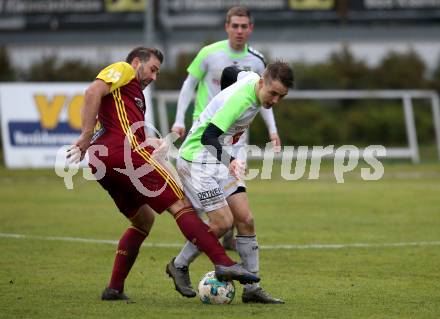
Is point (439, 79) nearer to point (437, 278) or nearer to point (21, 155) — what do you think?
point (21, 155)

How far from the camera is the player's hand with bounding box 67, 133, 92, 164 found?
806cm

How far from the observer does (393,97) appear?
29.3 m

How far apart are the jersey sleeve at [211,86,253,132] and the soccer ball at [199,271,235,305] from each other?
1286 millimetres

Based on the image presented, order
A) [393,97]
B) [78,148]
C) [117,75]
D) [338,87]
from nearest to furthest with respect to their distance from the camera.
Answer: [78,148] < [117,75] < [393,97] < [338,87]

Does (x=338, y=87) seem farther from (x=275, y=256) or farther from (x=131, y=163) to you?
(x=131, y=163)

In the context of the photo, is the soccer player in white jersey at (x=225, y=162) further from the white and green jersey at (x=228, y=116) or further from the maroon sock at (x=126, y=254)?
the maroon sock at (x=126, y=254)

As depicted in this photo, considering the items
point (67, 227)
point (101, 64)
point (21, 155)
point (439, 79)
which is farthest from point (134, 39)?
point (67, 227)

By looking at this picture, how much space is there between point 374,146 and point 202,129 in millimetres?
20832

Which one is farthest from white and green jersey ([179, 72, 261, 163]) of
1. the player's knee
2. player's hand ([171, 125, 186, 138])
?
player's hand ([171, 125, 186, 138])

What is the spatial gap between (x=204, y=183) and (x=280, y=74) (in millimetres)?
1166

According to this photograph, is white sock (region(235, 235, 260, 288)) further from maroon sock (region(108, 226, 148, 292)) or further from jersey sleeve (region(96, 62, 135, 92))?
jersey sleeve (region(96, 62, 135, 92))

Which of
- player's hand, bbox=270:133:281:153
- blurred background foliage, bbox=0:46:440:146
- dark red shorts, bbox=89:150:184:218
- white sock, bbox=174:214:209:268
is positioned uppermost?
dark red shorts, bbox=89:150:184:218

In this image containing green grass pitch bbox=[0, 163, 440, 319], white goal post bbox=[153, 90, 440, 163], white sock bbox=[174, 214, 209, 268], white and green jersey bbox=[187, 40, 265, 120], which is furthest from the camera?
white goal post bbox=[153, 90, 440, 163]

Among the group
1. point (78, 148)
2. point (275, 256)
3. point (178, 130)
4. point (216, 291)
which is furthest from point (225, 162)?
point (275, 256)
